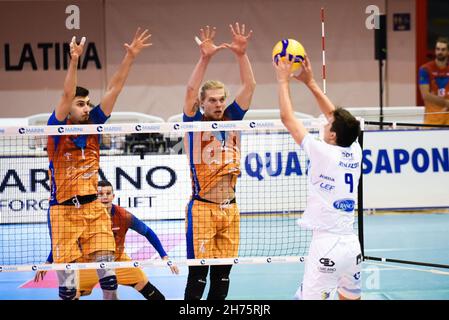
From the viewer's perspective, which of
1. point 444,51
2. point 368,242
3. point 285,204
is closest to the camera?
point 368,242

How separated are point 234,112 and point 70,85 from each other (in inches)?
63.7

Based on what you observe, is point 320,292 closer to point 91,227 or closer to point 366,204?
point 91,227

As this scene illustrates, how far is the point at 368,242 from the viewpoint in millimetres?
11078

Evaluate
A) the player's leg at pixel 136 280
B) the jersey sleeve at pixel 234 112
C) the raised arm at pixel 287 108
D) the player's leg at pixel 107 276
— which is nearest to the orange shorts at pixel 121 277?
the player's leg at pixel 136 280

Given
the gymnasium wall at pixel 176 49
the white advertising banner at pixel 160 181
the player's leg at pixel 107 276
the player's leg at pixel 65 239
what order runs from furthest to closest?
the gymnasium wall at pixel 176 49
the white advertising banner at pixel 160 181
the player's leg at pixel 107 276
the player's leg at pixel 65 239

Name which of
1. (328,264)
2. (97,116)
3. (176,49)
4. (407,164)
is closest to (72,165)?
(97,116)

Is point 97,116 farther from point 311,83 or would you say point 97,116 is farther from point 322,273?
point 322,273

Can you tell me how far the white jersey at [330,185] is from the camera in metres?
5.67

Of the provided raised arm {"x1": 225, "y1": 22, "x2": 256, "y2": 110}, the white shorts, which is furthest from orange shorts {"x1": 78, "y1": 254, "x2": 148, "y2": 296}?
the white shorts

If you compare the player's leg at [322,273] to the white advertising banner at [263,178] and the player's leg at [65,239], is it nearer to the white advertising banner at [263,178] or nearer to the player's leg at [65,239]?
the player's leg at [65,239]

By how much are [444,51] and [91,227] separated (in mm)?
9140

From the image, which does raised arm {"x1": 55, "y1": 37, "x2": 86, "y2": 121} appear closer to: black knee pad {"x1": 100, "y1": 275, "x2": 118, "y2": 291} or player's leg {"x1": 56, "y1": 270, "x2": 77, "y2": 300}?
player's leg {"x1": 56, "y1": 270, "x2": 77, "y2": 300}
